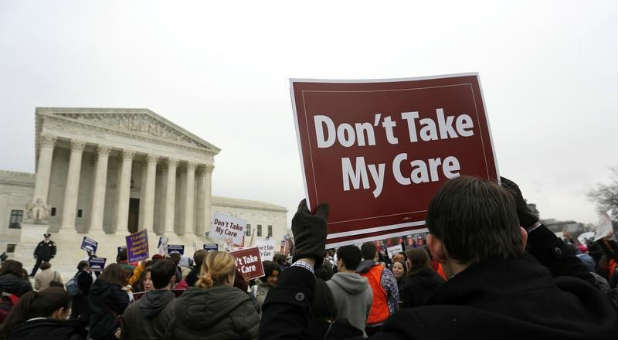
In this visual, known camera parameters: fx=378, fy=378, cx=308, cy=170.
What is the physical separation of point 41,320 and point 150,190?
1512 inches

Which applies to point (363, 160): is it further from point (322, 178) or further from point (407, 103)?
point (407, 103)

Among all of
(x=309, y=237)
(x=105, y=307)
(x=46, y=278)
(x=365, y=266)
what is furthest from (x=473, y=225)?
(x=46, y=278)

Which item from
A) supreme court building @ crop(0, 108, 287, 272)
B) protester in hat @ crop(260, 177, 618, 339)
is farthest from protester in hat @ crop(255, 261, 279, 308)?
supreme court building @ crop(0, 108, 287, 272)

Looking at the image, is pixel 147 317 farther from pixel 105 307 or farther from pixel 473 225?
pixel 473 225

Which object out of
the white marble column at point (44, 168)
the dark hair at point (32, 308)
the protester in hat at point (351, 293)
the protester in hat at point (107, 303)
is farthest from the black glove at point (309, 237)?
the white marble column at point (44, 168)

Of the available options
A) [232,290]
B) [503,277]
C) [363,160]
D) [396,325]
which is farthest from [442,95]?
[232,290]

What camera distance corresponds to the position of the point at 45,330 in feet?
10.4

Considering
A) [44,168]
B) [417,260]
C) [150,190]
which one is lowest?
[417,260]

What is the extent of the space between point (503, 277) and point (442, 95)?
1.88 m

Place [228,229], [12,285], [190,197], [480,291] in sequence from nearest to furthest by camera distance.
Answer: [480,291] → [12,285] → [228,229] → [190,197]

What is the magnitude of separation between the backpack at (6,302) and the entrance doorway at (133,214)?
38.6 m

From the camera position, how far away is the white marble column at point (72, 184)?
33.7 meters

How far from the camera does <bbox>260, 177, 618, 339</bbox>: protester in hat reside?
3.23 feet

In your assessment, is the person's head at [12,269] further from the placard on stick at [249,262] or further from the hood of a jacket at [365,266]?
the hood of a jacket at [365,266]
